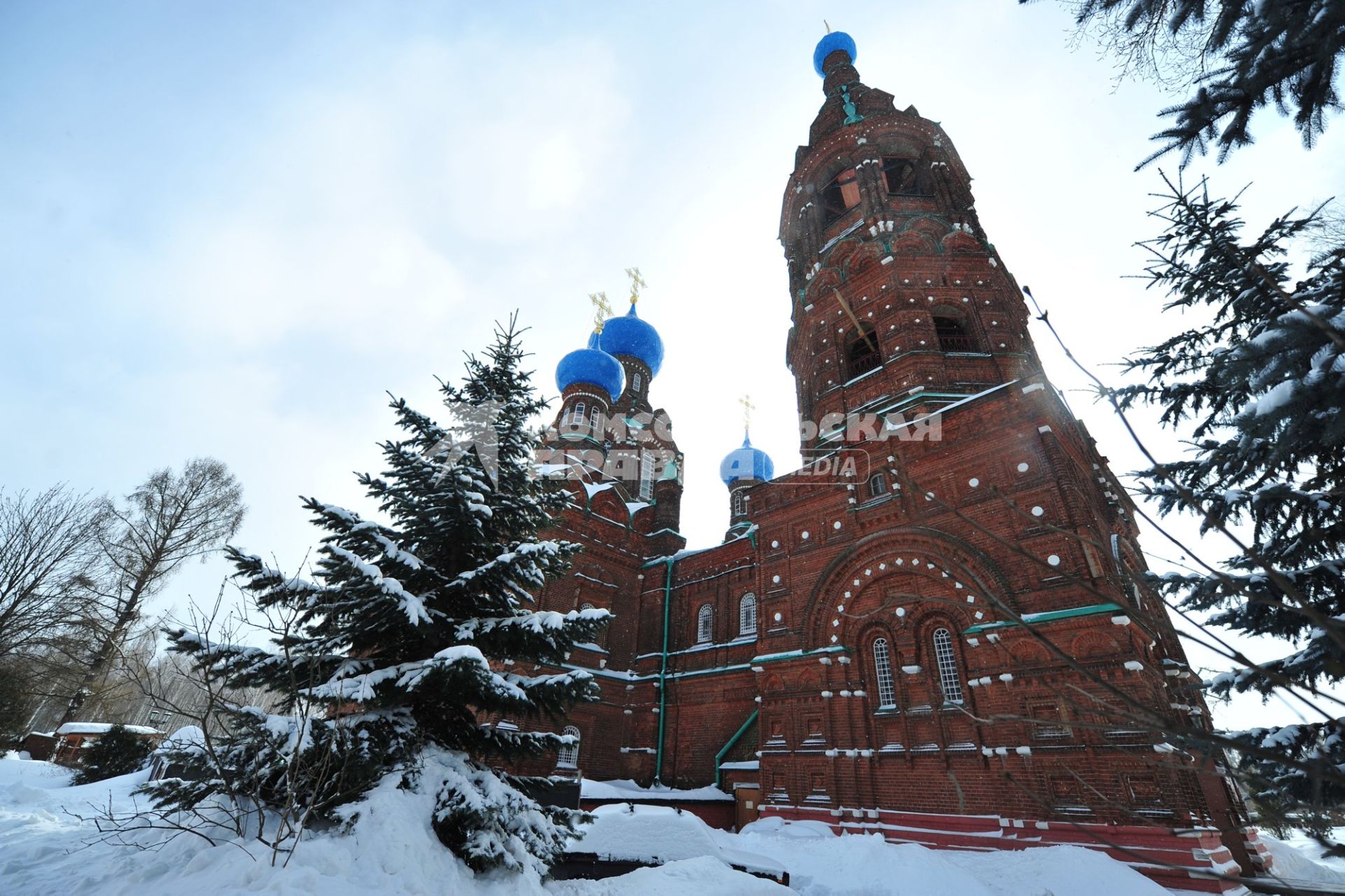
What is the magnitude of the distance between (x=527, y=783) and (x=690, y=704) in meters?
10.7

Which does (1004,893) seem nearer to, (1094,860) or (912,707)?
(1094,860)

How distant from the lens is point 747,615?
61.0 feet

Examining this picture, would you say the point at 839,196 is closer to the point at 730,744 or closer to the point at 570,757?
the point at 730,744

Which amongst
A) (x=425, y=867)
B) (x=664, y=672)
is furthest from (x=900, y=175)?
(x=425, y=867)

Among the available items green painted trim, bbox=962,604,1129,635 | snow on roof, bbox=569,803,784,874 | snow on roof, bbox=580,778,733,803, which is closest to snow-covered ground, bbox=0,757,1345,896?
snow on roof, bbox=569,803,784,874

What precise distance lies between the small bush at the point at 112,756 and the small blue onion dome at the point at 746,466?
19501mm

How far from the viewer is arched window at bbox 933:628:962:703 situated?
1236cm

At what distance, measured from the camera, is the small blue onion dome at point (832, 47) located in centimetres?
2555

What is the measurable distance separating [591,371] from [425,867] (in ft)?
68.4

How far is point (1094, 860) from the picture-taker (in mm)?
8797

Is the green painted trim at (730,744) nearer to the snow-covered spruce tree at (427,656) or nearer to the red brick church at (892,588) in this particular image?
the red brick church at (892,588)

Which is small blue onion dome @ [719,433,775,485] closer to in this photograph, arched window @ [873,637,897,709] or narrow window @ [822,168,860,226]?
narrow window @ [822,168,860,226]

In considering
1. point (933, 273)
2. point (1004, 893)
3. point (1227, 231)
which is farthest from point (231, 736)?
point (933, 273)

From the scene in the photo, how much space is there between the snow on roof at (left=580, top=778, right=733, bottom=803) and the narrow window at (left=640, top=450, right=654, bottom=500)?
1083cm
